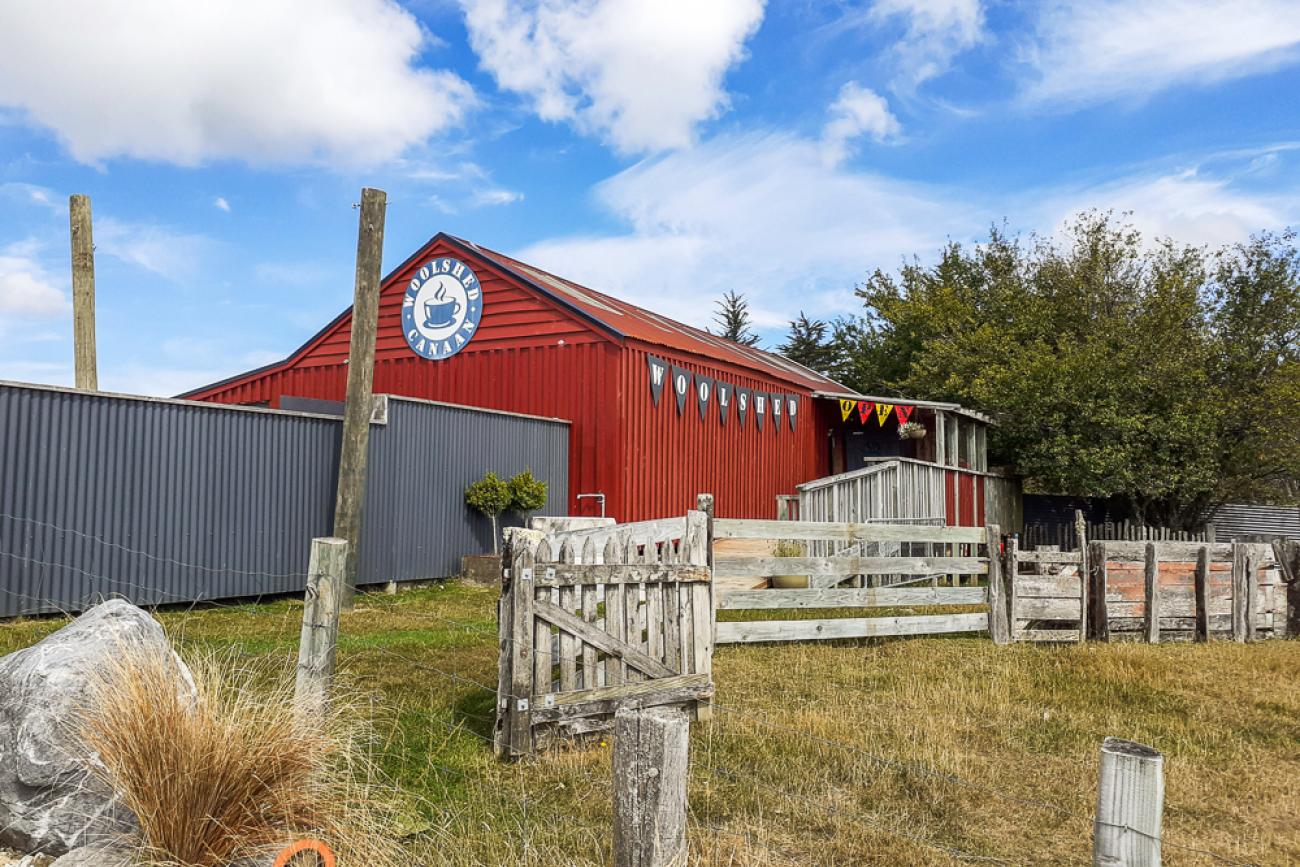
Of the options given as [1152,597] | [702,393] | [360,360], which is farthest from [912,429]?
[360,360]

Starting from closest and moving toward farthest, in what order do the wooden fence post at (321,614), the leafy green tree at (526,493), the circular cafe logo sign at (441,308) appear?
the wooden fence post at (321,614) → the leafy green tree at (526,493) → the circular cafe logo sign at (441,308)

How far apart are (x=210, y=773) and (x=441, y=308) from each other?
15809 mm

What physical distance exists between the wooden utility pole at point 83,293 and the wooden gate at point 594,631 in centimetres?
1059

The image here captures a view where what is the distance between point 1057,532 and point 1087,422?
401cm

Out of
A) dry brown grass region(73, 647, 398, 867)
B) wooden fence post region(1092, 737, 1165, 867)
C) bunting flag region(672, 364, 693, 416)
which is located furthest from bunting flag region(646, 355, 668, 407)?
wooden fence post region(1092, 737, 1165, 867)

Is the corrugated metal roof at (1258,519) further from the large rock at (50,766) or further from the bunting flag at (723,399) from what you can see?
the large rock at (50,766)

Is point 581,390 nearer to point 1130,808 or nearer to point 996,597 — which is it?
point 996,597

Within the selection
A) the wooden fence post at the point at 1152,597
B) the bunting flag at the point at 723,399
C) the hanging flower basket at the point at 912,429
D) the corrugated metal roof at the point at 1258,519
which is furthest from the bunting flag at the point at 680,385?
the corrugated metal roof at the point at 1258,519

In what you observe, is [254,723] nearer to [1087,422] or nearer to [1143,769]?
[1143,769]

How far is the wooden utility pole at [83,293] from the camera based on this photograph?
13.2 m

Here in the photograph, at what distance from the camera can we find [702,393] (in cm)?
1842

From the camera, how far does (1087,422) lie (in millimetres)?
22609

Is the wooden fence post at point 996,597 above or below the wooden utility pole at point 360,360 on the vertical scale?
below

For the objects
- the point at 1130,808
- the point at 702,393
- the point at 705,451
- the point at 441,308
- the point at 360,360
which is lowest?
the point at 1130,808
